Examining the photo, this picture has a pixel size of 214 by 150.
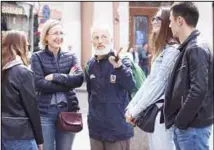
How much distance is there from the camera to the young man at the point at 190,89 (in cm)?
240

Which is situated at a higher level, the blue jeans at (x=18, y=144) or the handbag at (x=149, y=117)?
the handbag at (x=149, y=117)

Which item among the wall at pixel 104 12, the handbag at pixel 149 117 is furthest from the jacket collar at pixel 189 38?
the wall at pixel 104 12

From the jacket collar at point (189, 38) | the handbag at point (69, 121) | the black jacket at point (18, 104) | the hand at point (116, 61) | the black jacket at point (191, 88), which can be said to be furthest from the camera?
the handbag at point (69, 121)

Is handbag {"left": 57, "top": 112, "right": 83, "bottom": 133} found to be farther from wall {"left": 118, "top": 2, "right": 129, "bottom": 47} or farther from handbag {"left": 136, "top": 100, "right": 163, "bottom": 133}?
wall {"left": 118, "top": 2, "right": 129, "bottom": 47}

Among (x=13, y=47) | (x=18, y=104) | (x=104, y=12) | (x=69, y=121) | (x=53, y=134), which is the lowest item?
(x=53, y=134)

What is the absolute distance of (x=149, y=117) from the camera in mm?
2771

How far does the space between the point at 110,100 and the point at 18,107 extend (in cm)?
73

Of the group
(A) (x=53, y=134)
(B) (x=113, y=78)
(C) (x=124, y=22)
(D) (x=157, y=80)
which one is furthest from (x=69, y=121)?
(C) (x=124, y=22)

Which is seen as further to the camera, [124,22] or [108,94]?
[124,22]

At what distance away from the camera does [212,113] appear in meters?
2.50

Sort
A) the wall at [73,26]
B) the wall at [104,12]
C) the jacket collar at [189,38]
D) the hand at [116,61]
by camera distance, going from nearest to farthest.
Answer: the jacket collar at [189,38] < the hand at [116,61] < the wall at [104,12] < the wall at [73,26]

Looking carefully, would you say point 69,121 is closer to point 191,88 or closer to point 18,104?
point 18,104

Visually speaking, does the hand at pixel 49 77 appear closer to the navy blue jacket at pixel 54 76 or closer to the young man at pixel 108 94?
the navy blue jacket at pixel 54 76

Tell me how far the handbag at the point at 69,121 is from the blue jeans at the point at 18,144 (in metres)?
0.50
